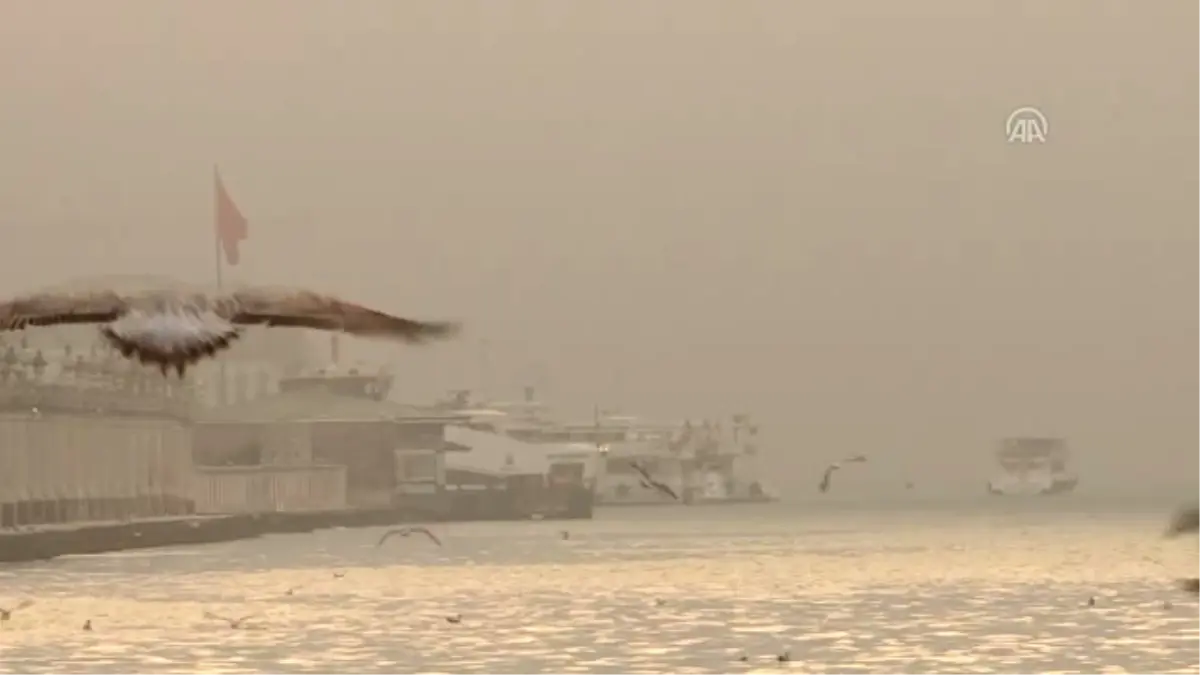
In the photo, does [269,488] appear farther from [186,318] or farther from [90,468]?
[186,318]

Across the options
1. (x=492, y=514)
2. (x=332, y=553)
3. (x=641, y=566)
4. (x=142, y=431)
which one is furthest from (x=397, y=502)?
(x=641, y=566)

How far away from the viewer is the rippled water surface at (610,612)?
1121 inches

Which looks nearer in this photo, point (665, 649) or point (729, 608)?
point (665, 649)

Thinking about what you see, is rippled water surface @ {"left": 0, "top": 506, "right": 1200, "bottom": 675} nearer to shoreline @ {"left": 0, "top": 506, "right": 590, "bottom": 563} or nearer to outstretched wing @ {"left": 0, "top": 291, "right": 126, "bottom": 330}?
shoreline @ {"left": 0, "top": 506, "right": 590, "bottom": 563}

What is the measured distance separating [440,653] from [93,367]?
6787cm

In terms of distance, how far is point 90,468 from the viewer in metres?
88.5

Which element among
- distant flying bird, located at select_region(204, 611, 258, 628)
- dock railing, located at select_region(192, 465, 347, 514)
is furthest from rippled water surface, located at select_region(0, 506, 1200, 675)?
dock railing, located at select_region(192, 465, 347, 514)

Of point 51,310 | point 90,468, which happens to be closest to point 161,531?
point 90,468

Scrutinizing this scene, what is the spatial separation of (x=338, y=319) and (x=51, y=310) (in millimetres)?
3767

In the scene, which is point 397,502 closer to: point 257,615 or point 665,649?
point 257,615

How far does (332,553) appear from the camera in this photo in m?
72.7

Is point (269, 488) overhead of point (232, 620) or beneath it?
overhead

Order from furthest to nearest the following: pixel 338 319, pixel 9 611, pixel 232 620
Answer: pixel 9 611 → pixel 232 620 → pixel 338 319

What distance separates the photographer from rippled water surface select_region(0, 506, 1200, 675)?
28469 mm
